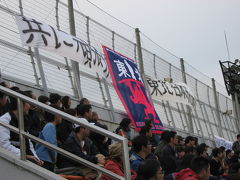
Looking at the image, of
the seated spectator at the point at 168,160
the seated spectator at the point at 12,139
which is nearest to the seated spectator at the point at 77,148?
the seated spectator at the point at 12,139

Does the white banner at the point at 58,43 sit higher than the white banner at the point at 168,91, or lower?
lower

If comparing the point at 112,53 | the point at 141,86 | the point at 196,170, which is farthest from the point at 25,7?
the point at 196,170

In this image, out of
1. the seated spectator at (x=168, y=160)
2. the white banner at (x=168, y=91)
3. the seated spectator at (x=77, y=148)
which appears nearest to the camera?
the seated spectator at (x=77, y=148)

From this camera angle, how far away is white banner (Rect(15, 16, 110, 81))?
7.28 meters

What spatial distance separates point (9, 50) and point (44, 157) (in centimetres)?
349

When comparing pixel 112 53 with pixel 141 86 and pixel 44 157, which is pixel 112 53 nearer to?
pixel 141 86

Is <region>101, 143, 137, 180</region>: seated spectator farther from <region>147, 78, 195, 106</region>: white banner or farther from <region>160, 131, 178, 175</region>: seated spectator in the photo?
<region>147, 78, 195, 106</region>: white banner

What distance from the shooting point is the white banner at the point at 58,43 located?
7277 mm

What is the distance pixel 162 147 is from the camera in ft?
22.1

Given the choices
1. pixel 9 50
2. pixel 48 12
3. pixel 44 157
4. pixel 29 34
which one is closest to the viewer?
pixel 44 157

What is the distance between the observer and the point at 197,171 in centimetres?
515

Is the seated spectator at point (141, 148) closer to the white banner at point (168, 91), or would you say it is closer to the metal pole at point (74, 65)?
the metal pole at point (74, 65)

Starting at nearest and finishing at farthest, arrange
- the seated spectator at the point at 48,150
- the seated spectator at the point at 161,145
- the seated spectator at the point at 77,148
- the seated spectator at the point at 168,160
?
1. the seated spectator at the point at 77,148
2. the seated spectator at the point at 48,150
3. the seated spectator at the point at 168,160
4. the seated spectator at the point at 161,145

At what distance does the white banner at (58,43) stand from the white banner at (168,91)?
2.37m
